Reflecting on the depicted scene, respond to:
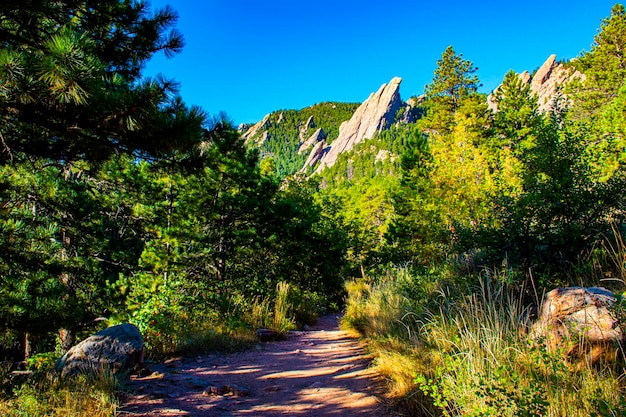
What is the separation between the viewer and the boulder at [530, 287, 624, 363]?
8.85 feet

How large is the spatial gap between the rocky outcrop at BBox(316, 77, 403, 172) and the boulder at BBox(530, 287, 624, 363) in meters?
116

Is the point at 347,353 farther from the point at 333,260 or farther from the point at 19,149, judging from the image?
the point at 333,260

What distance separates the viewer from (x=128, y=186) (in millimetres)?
11734

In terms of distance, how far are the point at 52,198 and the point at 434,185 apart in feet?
38.3

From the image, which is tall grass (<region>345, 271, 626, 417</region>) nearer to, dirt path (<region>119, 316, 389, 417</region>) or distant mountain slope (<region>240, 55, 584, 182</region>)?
dirt path (<region>119, 316, 389, 417</region>)

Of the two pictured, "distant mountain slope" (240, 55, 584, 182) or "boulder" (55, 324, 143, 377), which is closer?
"boulder" (55, 324, 143, 377)

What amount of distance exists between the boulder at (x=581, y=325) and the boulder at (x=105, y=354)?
4.04 metres

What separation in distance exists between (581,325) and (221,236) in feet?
35.8

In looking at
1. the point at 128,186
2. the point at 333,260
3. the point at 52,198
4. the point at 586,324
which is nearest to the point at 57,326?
the point at 52,198

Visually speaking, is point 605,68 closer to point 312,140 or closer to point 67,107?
point 67,107

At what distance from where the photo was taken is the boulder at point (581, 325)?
8.85ft

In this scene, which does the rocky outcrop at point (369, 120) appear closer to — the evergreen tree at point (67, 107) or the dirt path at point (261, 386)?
the dirt path at point (261, 386)

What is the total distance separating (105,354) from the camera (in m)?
3.86

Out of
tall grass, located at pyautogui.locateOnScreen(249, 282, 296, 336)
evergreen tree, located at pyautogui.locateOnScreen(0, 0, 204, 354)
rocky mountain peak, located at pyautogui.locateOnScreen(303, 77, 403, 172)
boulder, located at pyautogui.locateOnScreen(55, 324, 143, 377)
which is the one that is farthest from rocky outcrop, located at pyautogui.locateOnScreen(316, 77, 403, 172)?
boulder, located at pyautogui.locateOnScreen(55, 324, 143, 377)
